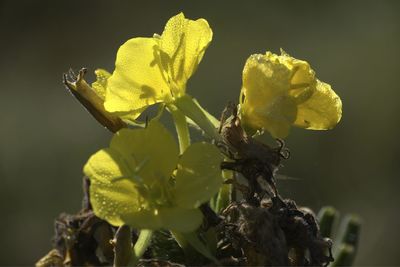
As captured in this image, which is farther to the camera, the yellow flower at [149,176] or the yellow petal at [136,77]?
the yellow petal at [136,77]

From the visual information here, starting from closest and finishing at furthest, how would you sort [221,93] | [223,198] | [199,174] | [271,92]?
1. [199,174]
2. [271,92]
3. [223,198]
4. [221,93]

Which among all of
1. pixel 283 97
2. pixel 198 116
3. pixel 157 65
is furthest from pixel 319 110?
pixel 157 65

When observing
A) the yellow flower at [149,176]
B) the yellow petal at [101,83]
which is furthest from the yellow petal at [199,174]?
the yellow petal at [101,83]

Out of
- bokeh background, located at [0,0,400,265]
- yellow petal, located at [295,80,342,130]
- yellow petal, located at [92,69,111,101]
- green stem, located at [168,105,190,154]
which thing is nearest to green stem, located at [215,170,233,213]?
green stem, located at [168,105,190,154]

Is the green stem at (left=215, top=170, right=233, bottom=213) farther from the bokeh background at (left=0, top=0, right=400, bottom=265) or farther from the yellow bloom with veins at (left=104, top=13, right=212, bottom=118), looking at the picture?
the bokeh background at (left=0, top=0, right=400, bottom=265)

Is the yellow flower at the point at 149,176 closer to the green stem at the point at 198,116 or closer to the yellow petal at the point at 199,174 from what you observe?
the yellow petal at the point at 199,174

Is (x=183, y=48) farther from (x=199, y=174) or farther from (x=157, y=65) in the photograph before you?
(x=199, y=174)

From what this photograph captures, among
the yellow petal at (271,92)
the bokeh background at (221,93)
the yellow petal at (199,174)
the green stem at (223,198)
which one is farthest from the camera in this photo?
the bokeh background at (221,93)
